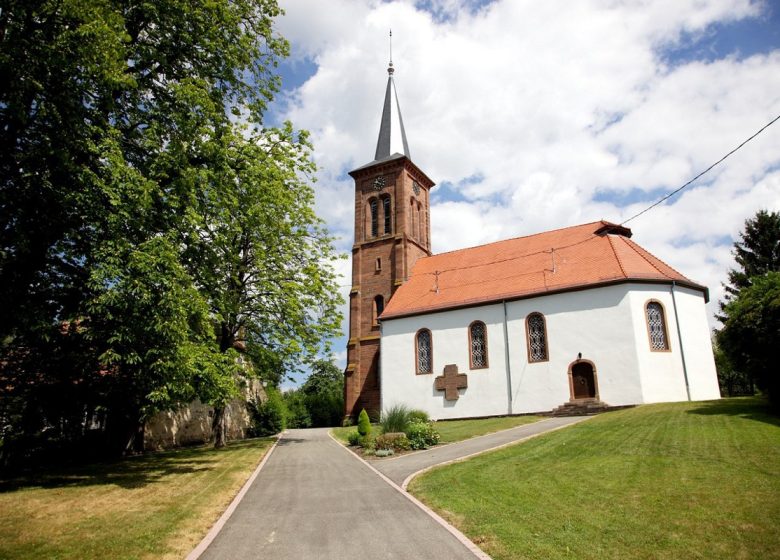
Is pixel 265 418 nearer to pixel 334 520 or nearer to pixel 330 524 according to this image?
pixel 334 520

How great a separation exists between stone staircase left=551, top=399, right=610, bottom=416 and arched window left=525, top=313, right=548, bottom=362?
260 cm

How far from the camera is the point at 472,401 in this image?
2784 centimetres

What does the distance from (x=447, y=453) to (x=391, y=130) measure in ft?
101

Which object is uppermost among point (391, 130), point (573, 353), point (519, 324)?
point (391, 130)

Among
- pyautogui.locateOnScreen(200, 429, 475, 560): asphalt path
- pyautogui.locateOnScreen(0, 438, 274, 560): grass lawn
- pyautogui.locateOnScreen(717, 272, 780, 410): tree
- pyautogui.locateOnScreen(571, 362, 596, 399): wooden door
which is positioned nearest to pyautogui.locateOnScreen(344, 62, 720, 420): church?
pyautogui.locateOnScreen(571, 362, 596, 399): wooden door

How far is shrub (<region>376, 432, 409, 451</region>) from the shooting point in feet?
53.7

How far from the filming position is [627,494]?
8164 mm

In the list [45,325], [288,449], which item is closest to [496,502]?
[45,325]

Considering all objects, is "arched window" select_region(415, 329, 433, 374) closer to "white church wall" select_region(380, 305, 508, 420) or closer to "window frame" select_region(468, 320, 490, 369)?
"white church wall" select_region(380, 305, 508, 420)

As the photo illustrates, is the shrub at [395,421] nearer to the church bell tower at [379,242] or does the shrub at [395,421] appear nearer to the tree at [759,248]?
the church bell tower at [379,242]

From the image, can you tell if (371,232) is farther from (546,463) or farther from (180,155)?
(546,463)

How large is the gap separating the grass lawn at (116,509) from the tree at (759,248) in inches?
1539

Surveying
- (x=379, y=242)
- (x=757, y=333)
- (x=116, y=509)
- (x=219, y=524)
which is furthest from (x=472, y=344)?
(x=219, y=524)

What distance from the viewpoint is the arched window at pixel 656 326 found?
24.4 meters
